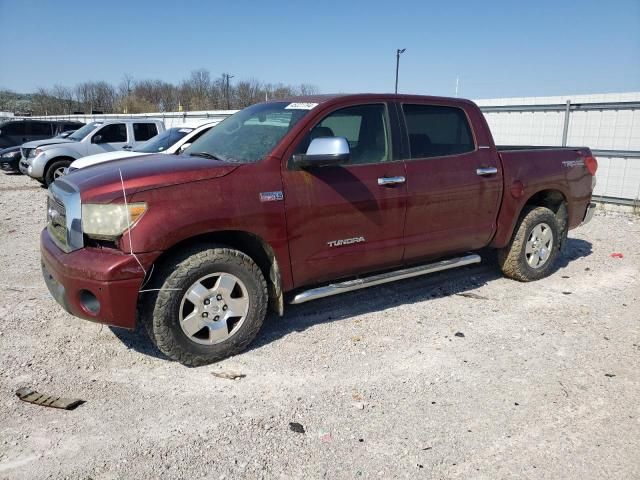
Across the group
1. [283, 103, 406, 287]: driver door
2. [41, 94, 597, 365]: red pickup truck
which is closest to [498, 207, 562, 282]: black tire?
[41, 94, 597, 365]: red pickup truck

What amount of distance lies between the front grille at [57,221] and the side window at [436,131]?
2826 millimetres

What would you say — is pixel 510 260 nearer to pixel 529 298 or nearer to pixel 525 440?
pixel 529 298

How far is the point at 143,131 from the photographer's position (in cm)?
1364

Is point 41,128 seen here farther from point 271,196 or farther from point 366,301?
point 271,196

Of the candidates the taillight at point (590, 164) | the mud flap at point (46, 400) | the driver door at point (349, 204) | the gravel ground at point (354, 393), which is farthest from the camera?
the taillight at point (590, 164)

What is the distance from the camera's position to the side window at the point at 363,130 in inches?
168

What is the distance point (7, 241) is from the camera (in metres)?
7.28

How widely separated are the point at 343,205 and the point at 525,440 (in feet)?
6.78

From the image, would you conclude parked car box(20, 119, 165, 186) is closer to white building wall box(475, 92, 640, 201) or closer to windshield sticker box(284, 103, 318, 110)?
white building wall box(475, 92, 640, 201)

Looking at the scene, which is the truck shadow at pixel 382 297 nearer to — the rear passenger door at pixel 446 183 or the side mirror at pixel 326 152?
the rear passenger door at pixel 446 183

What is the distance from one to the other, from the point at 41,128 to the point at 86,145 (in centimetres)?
856

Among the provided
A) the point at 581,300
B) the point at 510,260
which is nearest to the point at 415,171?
the point at 510,260

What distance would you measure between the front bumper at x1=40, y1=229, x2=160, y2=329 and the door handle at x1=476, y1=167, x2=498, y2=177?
3106 millimetres

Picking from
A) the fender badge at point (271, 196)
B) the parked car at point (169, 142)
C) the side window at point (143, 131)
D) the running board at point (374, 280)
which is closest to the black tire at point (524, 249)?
the running board at point (374, 280)
